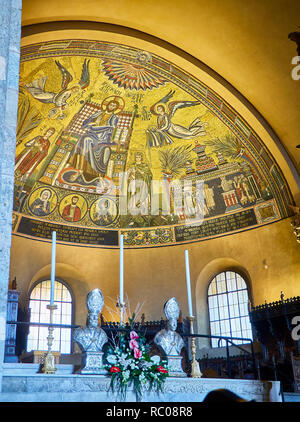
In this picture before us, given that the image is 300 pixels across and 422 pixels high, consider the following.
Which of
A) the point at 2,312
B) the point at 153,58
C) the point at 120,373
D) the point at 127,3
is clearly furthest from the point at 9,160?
the point at 153,58

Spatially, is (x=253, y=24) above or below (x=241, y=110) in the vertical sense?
above

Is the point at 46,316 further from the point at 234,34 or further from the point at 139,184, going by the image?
the point at 234,34

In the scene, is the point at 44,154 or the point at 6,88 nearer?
the point at 6,88

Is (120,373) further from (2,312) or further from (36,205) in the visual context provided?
(36,205)

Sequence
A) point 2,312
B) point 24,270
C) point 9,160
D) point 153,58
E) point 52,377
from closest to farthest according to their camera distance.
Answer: point 2,312 → point 9,160 → point 52,377 → point 153,58 → point 24,270

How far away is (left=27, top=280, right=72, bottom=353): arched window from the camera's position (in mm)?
15238

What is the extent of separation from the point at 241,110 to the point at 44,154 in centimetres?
600

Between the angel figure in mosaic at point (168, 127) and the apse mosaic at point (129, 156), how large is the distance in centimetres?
3

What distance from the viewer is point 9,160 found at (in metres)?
4.36

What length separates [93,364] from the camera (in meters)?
5.68

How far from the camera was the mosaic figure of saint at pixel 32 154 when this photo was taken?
14.9 m

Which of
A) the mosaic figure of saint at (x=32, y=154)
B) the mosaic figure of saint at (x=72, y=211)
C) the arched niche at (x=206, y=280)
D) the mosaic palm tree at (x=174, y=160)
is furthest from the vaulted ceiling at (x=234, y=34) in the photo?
the mosaic figure of saint at (x=72, y=211)

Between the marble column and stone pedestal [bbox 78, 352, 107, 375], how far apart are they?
6.11 feet

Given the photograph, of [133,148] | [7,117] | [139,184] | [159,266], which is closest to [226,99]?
[133,148]
